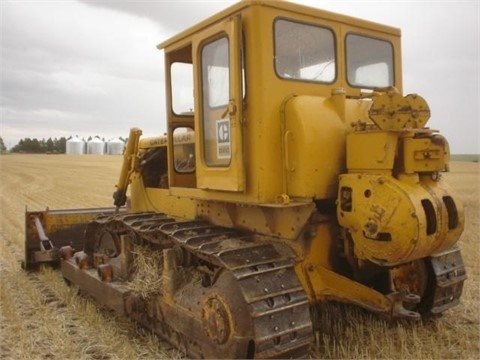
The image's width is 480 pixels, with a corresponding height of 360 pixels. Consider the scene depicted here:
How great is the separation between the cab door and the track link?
51 centimetres

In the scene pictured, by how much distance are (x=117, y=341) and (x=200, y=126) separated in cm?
235

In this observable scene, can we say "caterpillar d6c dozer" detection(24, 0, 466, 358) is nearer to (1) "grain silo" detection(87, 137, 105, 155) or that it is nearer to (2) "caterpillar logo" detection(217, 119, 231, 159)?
(2) "caterpillar logo" detection(217, 119, 231, 159)

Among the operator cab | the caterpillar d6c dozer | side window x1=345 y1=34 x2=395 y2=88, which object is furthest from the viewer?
side window x1=345 y1=34 x2=395 y2=88

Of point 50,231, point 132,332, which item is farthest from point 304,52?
point 50,231

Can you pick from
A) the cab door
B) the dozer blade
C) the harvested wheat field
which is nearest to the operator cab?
the cab door

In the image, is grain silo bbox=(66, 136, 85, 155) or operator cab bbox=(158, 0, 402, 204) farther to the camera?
grain silo bbox=(66, 136, 85, 155)

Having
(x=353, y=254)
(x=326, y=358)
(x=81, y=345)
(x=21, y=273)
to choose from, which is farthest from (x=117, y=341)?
(x=21, y=273)

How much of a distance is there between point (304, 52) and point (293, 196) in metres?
1.42

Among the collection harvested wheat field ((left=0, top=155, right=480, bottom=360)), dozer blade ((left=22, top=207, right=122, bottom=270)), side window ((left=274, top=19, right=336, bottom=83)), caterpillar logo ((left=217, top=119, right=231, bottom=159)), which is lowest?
harvested wheat field ((left=0, top=155, right=480, bottom=360))

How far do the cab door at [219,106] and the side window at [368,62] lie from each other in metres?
1.31

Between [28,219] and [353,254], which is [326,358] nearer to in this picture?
[353,254]

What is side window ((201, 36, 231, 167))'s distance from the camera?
15.0 ft

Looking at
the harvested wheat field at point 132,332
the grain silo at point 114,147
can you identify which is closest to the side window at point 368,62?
the harvested wheat field at point 132,332

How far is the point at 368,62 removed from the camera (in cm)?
523
